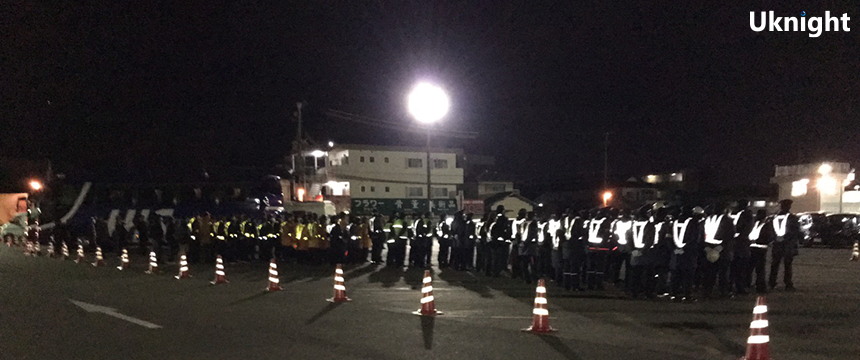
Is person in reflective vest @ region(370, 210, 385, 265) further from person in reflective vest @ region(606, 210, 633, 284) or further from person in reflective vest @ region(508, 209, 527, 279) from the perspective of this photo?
person in reflective vest @ region(606, 210, 633, 284)

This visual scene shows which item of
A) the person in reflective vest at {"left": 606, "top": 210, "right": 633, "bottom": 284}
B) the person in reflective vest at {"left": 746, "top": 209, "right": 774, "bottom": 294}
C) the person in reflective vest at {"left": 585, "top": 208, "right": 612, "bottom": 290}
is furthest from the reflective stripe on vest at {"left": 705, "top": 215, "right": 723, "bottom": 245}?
the person in reflective vest at {"left": 585, "top": 208, "right": 612, "bottom": 290}

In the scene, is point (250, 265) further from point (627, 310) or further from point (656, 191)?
point (656, 191)

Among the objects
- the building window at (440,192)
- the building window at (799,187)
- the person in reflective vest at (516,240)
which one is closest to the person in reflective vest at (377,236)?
the person in reflective vest at (516,240)

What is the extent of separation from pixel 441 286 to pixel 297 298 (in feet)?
11.6

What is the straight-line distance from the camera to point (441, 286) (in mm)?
14445

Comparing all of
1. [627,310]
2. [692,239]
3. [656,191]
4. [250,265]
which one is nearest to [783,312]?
[692,239]

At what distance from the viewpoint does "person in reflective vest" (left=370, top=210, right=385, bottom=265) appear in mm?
19578

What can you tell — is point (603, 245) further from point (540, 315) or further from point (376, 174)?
point (376, 174)

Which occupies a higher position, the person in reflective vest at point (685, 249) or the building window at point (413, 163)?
the building window at point (413, 163)

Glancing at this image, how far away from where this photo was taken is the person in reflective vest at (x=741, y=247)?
11820 mm

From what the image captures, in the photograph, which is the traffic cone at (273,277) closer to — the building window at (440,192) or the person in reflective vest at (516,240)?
the person in reflective vest at (516,240)

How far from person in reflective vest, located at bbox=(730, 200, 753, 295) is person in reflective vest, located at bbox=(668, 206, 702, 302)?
89cm

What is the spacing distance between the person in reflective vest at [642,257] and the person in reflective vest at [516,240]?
3.04m

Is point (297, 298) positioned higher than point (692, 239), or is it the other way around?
point (692, 239)
